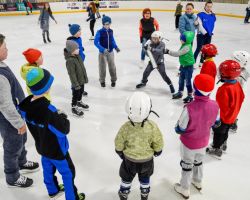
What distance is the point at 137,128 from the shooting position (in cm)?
208

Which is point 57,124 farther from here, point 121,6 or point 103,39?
point 121,6

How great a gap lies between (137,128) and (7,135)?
4.40 ft

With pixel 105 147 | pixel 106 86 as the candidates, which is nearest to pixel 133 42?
pixel 106 86

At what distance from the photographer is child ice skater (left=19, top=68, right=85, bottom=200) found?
2037 millimetres

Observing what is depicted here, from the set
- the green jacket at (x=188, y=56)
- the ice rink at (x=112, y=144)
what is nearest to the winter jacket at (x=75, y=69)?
the ice rink at (x=112, y=144)

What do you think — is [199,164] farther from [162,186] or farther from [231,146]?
[231,146]

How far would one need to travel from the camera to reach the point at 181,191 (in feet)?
8.68

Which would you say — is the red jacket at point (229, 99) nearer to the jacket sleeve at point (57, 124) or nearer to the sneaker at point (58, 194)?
the jacket sleeve at point (57, 124)

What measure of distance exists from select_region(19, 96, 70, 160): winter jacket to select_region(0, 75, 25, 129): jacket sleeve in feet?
0.79

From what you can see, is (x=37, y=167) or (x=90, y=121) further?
(x=90, y=121)

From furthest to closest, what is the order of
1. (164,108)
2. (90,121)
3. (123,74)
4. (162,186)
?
(123,74) → (164,108) → (90,121) → (162,186)

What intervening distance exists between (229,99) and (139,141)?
1316 mm

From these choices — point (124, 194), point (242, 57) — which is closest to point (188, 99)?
point (242, 57)

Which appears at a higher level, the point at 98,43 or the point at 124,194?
the point at 98,43
